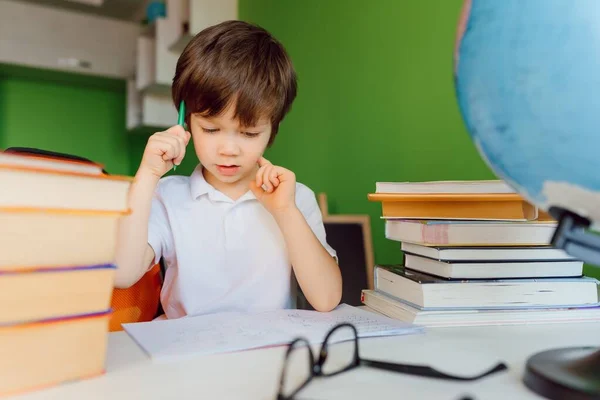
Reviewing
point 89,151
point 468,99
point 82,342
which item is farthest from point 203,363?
point 89,151

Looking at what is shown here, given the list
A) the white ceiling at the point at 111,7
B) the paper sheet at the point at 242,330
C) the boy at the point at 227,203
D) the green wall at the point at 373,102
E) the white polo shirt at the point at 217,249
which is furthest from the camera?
the white ceiling at the point at 111,7

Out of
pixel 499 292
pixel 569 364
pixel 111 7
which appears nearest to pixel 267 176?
pixel 499 292

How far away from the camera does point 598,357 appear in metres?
0.45

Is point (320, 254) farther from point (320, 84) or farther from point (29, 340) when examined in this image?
point (320, 84)

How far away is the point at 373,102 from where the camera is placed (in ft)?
4.53

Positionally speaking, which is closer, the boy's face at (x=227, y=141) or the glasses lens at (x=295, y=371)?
the glasses lens at (x=295, y=371)

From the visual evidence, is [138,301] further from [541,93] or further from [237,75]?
[541,93]

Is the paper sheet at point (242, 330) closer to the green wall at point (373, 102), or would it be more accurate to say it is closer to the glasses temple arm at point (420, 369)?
the glasses temple arm at point (420, 369)

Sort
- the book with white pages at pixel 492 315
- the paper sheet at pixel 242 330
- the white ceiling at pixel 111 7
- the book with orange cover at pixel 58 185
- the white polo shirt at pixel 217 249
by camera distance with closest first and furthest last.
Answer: the book with orange cover at pixel 58 185 < the paper sheet at pixel 242 330 < the book with white pages at pixel 492 315 < the white polo shirt at pixel 217 249 < the white ceiling at pixel 111 7

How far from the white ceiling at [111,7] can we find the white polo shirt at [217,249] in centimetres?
261

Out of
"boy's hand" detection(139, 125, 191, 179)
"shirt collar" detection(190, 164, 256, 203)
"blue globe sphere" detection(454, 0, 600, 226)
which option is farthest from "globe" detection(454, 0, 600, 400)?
"shirt collar" detection(190, 164, 256, 203)

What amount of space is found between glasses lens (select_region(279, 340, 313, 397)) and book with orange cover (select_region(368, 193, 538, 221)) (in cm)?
30

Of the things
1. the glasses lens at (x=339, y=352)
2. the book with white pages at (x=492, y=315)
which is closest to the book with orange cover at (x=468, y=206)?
the book with white pages at (x=492, y=315)

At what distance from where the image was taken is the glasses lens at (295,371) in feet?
1.28
